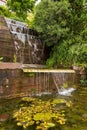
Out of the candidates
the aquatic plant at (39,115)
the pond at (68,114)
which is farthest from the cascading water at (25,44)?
the aquatic plant at (39,115)

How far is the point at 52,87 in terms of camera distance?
35.6 feet

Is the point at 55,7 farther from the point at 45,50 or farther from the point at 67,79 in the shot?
the point at 67,79

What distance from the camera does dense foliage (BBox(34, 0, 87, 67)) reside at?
15008 mm

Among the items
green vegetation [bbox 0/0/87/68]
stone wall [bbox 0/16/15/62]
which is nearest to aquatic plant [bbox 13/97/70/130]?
stone wall [bbox 0/16/15/62]

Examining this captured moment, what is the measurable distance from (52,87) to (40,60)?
521cm

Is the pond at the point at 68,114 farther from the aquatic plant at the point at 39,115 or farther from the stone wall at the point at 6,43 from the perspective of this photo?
the stone wall at the point at 6,43

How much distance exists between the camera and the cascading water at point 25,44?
13.7 m

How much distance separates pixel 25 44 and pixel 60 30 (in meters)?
2.60

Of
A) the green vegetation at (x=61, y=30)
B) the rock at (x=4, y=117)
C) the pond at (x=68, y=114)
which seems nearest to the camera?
the pond at (x=68, y=114)

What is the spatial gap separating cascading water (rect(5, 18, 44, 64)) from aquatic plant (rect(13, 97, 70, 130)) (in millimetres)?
6427

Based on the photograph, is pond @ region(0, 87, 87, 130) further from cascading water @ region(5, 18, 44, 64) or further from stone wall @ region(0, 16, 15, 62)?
cascading water @ region(5, 18, 44, 64)

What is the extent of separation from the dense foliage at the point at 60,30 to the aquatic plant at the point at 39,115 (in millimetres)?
7260

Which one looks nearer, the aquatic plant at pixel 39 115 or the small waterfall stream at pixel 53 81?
the aquatic plant at pixel 39 115

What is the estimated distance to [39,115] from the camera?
627 cm
